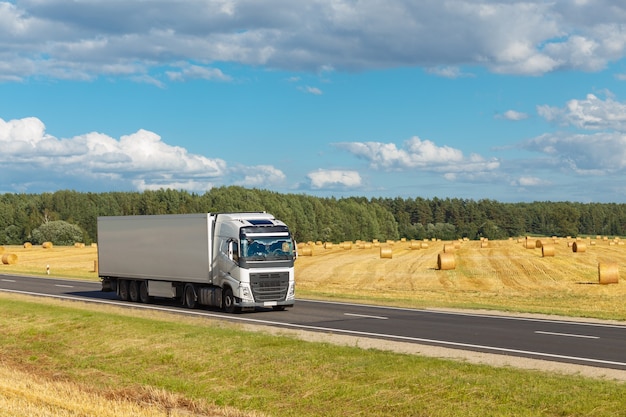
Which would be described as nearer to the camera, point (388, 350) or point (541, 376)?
point (541, 376)

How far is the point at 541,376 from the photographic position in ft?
52.3

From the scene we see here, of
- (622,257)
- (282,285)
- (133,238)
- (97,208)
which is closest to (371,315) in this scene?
(282,285)

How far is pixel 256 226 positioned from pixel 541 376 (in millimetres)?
17427

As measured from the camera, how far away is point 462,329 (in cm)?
2506

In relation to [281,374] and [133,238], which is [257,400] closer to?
[281,374]

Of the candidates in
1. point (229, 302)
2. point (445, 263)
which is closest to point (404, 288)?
point (445, 263)

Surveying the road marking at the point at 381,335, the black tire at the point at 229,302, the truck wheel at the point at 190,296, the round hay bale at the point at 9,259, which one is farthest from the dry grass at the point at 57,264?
the black tire at the point at 229,302

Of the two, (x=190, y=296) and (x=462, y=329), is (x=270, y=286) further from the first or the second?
(x=462, y=329)

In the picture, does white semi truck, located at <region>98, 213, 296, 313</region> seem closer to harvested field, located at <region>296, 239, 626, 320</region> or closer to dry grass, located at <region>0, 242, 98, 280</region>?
harvested field, located at <region>296, 239, 626, 320</region>

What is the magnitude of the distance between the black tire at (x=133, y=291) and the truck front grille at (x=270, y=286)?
8227 millimetres

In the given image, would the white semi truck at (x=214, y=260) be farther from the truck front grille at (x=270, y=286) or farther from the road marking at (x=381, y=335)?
the road marking at (x=381, y=335)

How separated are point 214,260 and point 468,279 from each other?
20330 mm

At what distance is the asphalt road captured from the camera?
20.2m

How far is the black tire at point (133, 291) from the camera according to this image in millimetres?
37281
